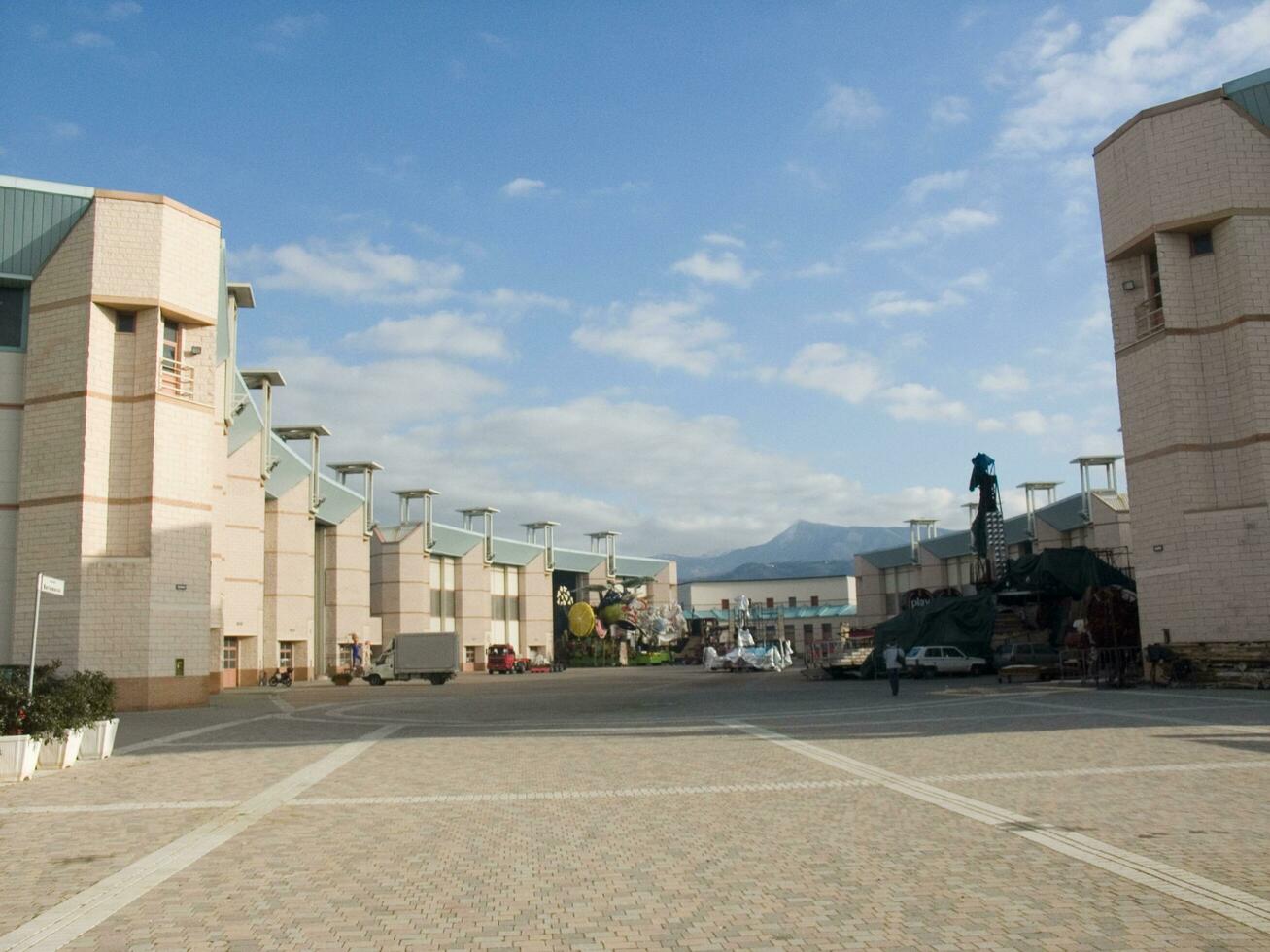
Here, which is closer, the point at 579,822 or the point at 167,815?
the point at 579,822

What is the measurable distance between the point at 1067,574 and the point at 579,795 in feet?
119

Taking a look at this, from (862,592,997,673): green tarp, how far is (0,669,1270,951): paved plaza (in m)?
25.4

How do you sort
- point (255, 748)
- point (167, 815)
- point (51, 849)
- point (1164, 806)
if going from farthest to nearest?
point (255, 748) < point (167, 815) < point (1164, 806) < point (51, 849)

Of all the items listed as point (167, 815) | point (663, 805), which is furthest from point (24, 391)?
point (663, 805)

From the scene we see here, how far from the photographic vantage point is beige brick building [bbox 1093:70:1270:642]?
95.5 feet

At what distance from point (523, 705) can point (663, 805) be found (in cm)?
2047

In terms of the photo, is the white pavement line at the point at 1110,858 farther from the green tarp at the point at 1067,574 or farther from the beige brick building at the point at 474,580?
the beige brick building at the point at 474,580

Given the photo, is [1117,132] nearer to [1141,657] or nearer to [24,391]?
[1141,657]

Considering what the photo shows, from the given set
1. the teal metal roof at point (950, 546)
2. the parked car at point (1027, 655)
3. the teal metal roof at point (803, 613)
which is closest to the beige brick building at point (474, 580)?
the teal metal roof at point (803, 613)

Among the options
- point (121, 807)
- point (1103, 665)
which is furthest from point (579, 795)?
point (1103, 665)

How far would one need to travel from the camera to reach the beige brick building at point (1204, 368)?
29.1 metres

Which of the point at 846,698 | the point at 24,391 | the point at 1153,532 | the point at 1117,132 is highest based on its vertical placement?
the point at 1117,132

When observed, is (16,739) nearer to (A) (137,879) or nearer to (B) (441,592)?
(A) (137,879)

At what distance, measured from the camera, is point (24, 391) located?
30.9m
